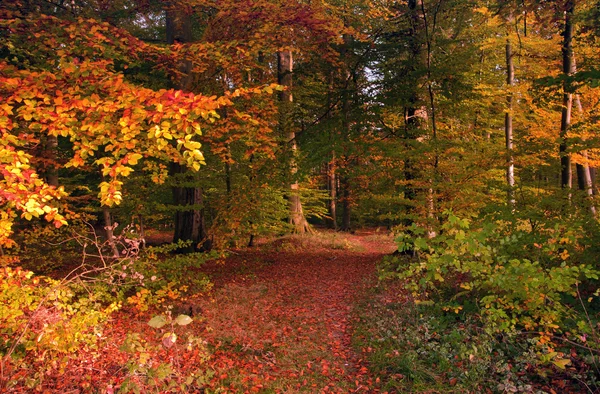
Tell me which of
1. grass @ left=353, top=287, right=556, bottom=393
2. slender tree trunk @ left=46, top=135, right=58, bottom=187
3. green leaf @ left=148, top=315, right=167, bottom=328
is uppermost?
slender tree trunk @ left=46, top=135, right=58, bottom=187

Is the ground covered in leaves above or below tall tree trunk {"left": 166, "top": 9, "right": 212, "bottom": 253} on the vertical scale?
below

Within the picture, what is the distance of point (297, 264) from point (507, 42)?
35.7 ft

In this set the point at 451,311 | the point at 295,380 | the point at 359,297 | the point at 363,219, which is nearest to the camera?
the point at 295,380

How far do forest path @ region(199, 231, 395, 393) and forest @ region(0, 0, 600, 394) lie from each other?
5cm

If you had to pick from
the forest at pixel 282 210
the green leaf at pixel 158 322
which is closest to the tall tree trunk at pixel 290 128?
the forest at pixel 282 210

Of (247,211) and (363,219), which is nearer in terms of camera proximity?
(247,211)

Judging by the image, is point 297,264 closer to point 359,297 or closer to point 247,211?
point 247,211

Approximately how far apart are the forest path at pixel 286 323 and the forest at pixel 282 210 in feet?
0.16

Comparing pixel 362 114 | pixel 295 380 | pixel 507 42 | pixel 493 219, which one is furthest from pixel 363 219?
pixel 295 380

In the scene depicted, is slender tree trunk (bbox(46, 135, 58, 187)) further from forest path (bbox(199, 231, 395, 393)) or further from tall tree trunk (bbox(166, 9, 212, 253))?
forest path (bbox(199, 231, 395, 393))

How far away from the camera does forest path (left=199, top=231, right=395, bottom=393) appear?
15.7ft

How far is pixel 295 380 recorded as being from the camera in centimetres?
479

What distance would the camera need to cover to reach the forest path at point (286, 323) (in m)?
4.79

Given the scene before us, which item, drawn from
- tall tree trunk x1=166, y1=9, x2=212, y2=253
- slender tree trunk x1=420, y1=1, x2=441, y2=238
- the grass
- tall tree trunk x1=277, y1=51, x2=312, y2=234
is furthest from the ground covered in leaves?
Result: tall tree trunk x1=277, y1=51, x2=312, y2=234
